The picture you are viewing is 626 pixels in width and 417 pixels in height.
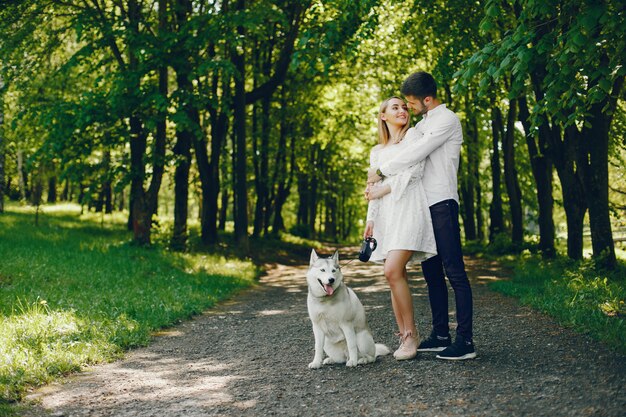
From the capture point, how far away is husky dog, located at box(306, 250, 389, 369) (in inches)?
236

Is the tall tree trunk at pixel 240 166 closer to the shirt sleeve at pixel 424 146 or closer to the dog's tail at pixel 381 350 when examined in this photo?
the dog's tail at pixel 381 350

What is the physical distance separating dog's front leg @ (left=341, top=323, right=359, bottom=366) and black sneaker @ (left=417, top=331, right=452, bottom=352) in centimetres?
81

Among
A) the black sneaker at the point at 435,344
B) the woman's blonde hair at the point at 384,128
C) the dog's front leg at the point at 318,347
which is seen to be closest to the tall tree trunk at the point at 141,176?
the woman's blonde hair at the point at 384,128

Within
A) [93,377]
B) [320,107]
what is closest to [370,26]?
[93,377]

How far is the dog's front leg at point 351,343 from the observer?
19.8 feet

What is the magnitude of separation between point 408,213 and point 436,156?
0.58 m

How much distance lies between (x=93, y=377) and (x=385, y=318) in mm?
4266

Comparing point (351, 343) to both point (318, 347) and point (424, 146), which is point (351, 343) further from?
point (424, 146)

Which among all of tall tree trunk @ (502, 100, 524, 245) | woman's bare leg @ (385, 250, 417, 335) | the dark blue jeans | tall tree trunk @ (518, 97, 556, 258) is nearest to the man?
the dark blue jeans

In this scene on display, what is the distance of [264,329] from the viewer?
884 centimetres

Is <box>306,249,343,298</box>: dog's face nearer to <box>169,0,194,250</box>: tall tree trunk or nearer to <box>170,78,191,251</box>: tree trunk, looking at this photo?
<box>169,0,194,250</box>: tall tree trunk

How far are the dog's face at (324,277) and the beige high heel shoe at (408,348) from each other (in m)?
0.84

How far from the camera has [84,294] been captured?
9875 millimetres

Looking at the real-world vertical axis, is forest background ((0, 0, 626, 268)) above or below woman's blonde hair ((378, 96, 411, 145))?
above
